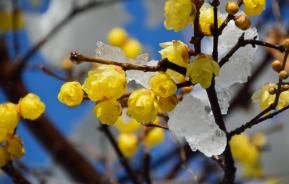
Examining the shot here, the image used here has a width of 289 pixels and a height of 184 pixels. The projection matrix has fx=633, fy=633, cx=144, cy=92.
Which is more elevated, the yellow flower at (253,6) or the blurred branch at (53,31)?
the yellow flower at (253,6)

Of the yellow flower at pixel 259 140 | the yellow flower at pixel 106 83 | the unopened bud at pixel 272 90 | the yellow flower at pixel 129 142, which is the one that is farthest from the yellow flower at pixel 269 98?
the yellow flower at pixel 259 140

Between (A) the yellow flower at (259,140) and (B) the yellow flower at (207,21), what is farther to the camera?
(A) the yellow flower at (259,140)

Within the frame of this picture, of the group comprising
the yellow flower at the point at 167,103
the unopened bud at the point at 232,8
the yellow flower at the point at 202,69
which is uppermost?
the unopened bud at the point at 232,8

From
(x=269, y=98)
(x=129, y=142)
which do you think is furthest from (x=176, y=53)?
(x=129, y=142)

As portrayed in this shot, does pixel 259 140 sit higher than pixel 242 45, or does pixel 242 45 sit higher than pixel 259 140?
pixel 242 45

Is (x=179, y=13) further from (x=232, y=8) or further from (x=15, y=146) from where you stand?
(x=15, y=146)

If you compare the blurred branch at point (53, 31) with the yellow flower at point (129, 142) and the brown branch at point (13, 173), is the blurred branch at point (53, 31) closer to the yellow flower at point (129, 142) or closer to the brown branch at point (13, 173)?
the yellow flower at point (129, 142)
